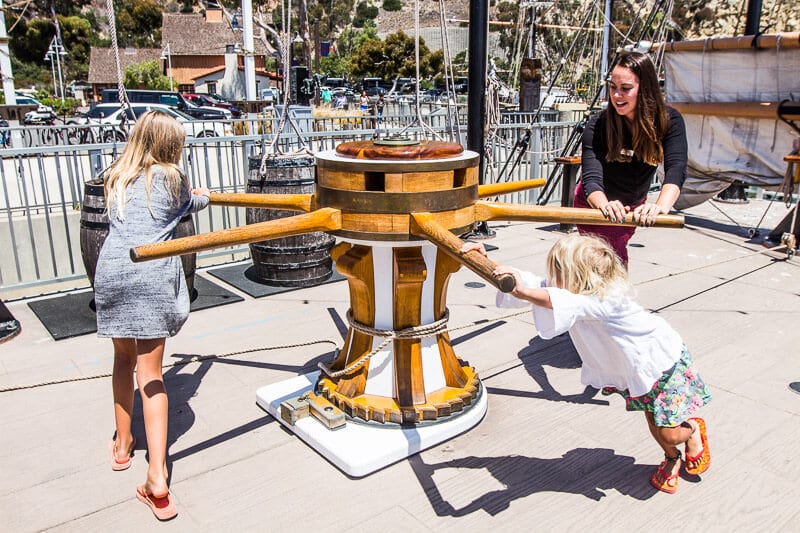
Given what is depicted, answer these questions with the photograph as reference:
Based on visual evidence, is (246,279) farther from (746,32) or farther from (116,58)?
(746,32)

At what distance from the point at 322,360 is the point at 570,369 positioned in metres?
1.55

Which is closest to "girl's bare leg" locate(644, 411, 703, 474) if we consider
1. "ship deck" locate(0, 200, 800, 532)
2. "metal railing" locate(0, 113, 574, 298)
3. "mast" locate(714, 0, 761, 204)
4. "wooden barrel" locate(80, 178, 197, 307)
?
"ship deck" locate(0, 200, 800, 532)

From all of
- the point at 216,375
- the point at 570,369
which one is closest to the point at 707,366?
the point at 570,369

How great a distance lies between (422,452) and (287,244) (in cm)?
286

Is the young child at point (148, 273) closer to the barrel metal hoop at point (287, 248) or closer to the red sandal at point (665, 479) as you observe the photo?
the red sandal at point (665, 479)

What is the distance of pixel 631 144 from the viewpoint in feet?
11.0

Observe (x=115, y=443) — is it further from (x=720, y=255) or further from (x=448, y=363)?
(x=720, y=255)

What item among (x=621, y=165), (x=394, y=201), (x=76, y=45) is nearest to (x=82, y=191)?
(x=394, y=201)

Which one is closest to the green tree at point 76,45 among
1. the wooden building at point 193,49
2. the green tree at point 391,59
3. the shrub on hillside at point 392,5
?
the wooden building at point 193,49

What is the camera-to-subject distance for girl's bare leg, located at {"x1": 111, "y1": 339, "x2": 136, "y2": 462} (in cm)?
278

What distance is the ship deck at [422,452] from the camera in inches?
100

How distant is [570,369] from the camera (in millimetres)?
3963

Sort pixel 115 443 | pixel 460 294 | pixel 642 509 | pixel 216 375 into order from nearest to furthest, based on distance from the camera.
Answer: pixel 642 509, pixel 115 443, pixel 216 375, pixel 460 294

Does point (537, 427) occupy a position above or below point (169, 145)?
below
